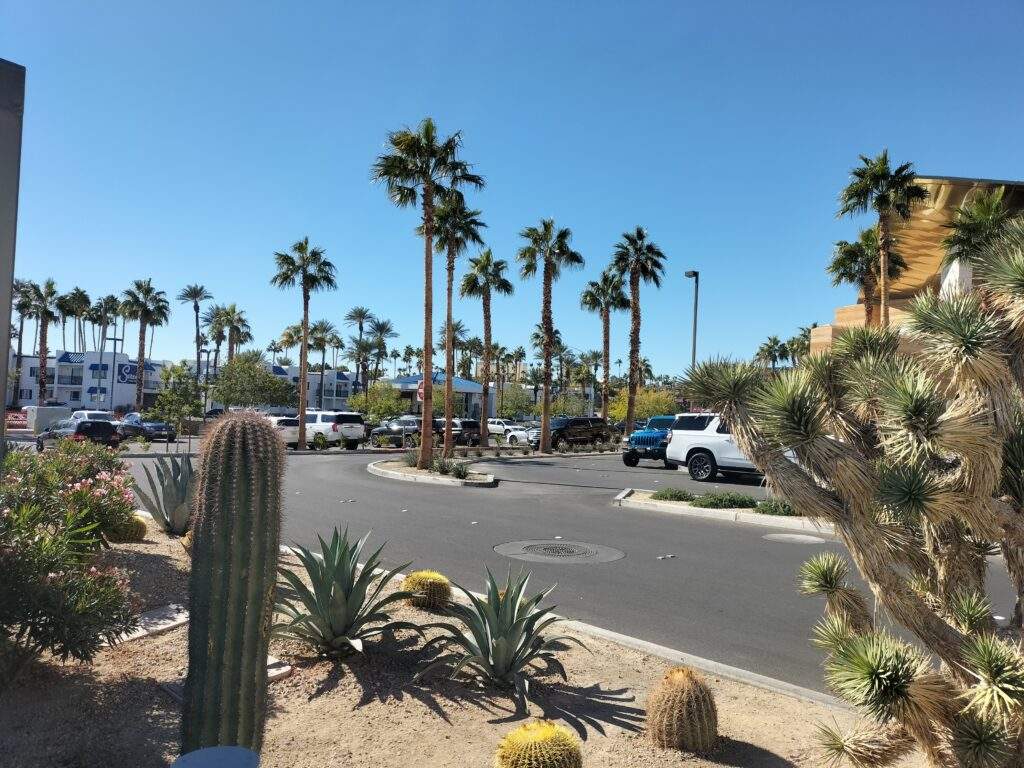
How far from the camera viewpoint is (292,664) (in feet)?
15.9

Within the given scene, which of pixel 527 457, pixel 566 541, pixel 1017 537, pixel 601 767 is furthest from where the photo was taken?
pixel 527 457

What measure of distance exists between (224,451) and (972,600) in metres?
3.58

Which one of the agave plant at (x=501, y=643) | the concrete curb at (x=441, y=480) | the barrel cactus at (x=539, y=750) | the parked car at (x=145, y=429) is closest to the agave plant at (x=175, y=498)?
the agave plant at (x=501, y=643)

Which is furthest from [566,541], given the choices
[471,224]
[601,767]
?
[471,224]

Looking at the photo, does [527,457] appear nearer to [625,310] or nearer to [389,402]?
[389,402]

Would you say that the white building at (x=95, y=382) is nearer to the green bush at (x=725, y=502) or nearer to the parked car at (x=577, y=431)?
the parked car at (x=577, y=431)

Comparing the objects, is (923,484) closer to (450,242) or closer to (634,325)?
(450,242)

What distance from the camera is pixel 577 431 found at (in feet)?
128

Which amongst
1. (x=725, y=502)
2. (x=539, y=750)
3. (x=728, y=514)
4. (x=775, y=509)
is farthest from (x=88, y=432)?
(x=539, y=750)

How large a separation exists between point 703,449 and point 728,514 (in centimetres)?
677

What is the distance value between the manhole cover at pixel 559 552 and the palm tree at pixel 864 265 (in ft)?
78.5

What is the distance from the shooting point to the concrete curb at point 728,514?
12367mm

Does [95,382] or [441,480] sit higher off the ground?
[95,382]

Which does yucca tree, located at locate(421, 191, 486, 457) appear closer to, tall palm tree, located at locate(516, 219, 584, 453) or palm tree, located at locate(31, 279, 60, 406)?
tall palm tree, located at locate(516, 219, 584, 453)
